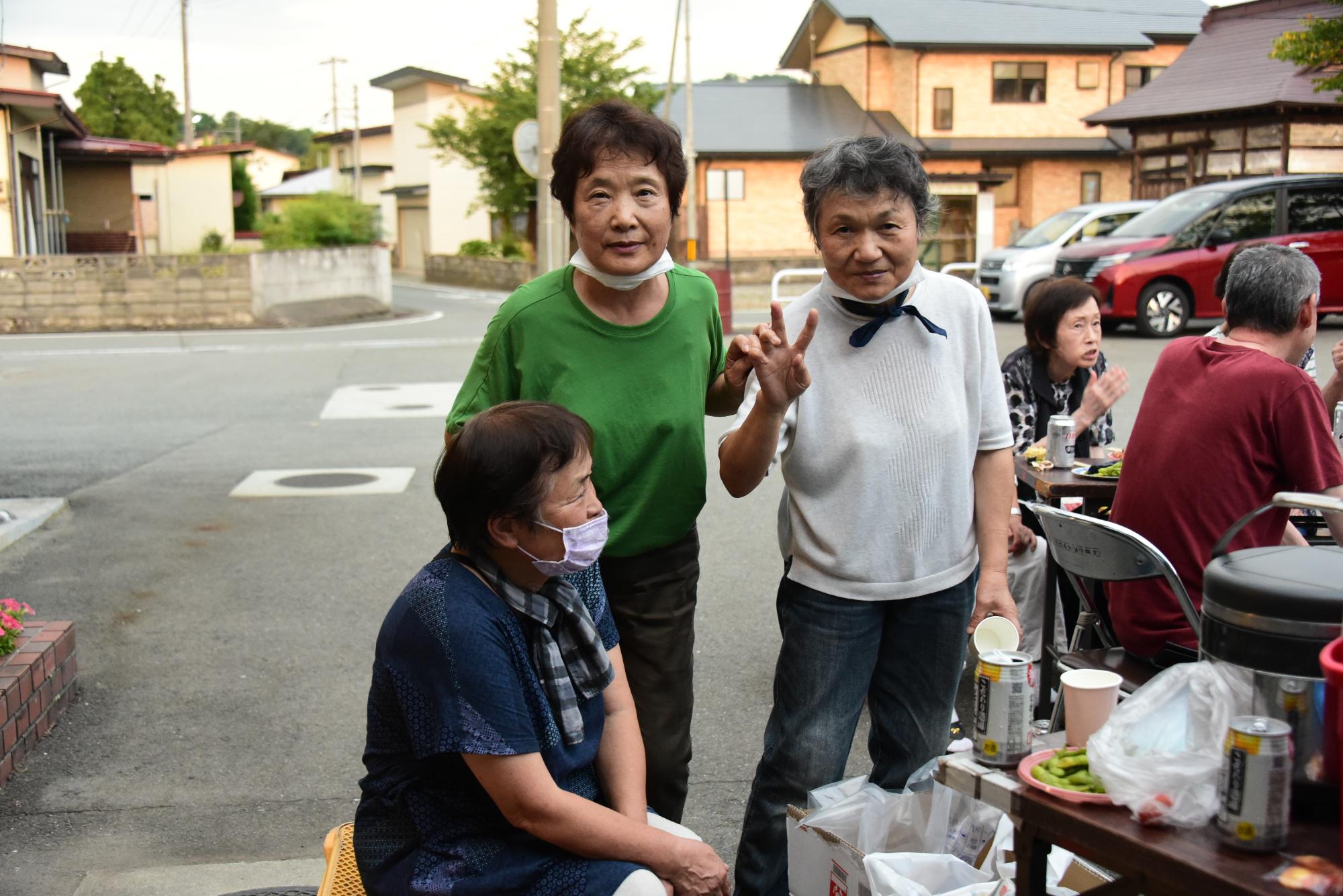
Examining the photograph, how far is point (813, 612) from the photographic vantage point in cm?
271

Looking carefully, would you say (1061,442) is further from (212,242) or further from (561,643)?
(212,242)

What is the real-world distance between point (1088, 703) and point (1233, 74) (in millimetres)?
29359

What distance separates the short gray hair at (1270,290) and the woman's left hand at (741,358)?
1.54 m

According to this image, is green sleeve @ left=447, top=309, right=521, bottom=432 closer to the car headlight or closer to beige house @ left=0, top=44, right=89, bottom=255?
the car headlight

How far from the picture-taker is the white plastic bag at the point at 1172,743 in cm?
174

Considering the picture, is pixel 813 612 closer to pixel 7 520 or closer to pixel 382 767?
pixel 382 767

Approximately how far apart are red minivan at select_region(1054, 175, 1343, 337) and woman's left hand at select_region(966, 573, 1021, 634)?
14.2 m

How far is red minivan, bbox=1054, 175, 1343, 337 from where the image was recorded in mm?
16109

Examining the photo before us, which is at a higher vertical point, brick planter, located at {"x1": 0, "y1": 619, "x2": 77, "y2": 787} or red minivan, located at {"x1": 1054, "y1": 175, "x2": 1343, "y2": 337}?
red minivan, located at {"x1": 1054, "y1": 175, "x2": 1343, "y2": 337}

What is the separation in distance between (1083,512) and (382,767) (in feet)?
9.88

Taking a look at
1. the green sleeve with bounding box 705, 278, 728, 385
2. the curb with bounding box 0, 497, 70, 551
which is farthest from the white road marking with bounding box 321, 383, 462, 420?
the green sleeve with bounding box 705, 278, 728, 385

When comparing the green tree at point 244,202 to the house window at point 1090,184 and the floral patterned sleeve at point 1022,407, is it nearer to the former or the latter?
the house window at point 1090,184

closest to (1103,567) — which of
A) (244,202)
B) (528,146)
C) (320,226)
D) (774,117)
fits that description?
(528,146)

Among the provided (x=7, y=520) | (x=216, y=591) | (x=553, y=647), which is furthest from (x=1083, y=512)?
(x=7, y=520)
